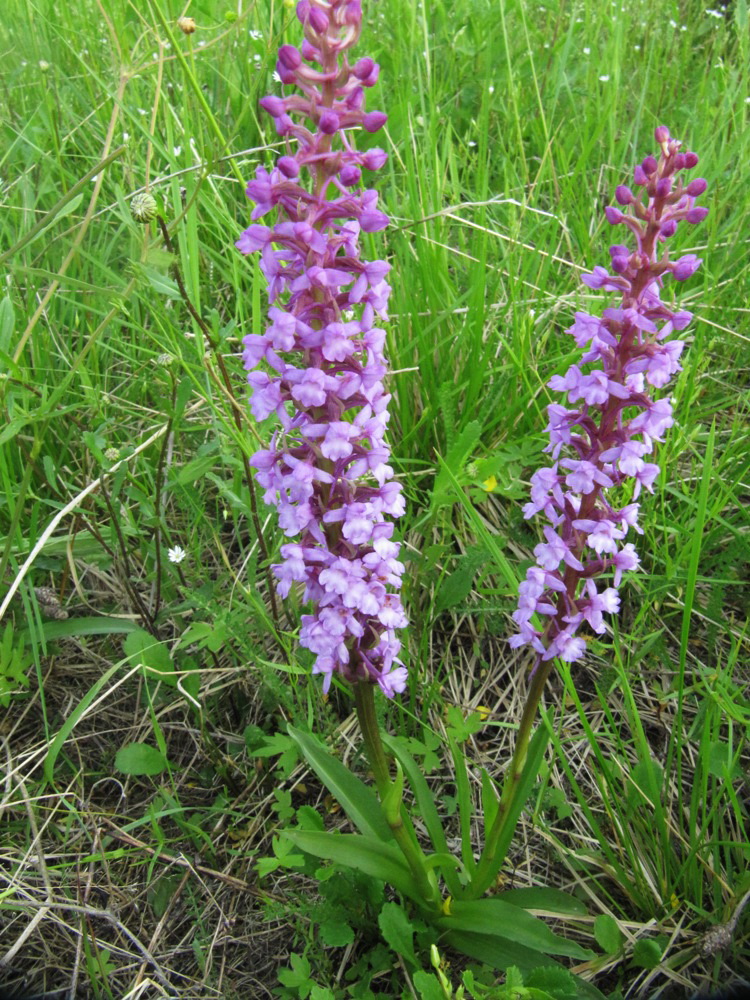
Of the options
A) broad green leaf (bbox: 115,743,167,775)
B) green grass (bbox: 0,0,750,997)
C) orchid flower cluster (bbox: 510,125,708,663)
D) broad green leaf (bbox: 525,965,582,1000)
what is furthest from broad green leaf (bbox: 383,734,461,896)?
broad green leaf (bbox: 115,743,167,775)

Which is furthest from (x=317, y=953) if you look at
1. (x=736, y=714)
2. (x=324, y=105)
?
(x=324, y=105)

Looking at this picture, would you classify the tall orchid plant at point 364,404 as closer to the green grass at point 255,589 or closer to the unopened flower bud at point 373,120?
the unopened flower bud at point 373,120

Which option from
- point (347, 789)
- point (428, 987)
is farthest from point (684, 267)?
point (428, 987)

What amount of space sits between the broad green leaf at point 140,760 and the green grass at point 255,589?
0.10m

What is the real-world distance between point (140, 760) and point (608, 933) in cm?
133

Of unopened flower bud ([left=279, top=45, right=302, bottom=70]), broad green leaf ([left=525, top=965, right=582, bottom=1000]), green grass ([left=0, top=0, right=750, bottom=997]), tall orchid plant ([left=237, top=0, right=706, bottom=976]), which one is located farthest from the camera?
green grass ([left=0, top=0, right=750, bottom=997])

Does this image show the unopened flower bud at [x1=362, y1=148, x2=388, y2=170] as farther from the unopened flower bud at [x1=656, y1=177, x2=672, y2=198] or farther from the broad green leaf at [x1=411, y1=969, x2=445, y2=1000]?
the broad green leaf at [x1=411, y1=969, x2=445, y2=1000]

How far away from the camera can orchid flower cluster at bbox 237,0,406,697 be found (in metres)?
1.28

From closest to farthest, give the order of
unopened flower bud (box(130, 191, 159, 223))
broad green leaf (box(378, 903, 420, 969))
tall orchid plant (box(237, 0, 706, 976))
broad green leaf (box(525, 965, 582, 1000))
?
1. tall orchid plant (box(237, 0, 706, 976))
2. broad green leaf (box(525, 965, 582, 1000))
3. broad green leaf (box(378, 903, 420, 969))
4. unopened flower bud (box(130, 191, 159, 223))

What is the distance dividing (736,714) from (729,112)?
9.84 feet

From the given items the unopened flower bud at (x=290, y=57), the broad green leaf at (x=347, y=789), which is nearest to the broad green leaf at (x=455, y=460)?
the broad green leaf at (x=347, y=789)

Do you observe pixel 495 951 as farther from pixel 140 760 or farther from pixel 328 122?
pixel 328 122

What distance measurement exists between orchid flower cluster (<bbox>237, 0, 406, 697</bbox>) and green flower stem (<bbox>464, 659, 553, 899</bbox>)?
1.15 feet

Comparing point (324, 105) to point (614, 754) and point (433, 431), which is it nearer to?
point (433, 431)
